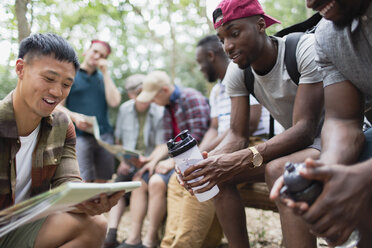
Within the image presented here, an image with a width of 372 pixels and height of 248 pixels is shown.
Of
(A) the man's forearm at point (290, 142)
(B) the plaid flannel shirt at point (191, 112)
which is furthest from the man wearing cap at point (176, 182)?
(A) the man's forearm at point (290, 142)

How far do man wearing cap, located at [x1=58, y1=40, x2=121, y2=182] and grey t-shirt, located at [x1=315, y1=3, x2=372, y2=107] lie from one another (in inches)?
118

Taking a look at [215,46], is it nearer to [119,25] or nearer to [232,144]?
[232,144]

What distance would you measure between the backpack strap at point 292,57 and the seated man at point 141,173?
5.91ft

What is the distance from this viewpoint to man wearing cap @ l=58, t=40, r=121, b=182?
4.14 m

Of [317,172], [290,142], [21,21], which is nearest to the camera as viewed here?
[317,172]

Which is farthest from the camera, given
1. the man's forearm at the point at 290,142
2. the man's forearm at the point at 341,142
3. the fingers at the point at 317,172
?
the man's forearm at the point at 290,142

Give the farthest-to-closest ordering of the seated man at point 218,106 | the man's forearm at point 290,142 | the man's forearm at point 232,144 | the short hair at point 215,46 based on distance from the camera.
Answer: the short hair at point 215,46 < the seated man at point 218,106 < the man's forearm at point 232,144 < the man's forearm at point 290,142

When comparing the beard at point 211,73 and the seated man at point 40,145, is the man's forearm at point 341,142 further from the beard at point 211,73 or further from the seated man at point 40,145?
the beard at point 211,73

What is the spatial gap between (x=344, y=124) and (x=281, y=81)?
26.8 inches

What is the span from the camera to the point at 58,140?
77.9 inches

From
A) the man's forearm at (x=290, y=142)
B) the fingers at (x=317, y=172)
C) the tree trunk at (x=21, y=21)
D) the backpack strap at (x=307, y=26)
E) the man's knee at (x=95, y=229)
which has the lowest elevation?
the man's knee at (x=95, y=229)

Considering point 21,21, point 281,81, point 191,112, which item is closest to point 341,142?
point 281,81

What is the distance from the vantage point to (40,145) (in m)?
1.92

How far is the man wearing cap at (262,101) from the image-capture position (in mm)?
2025
